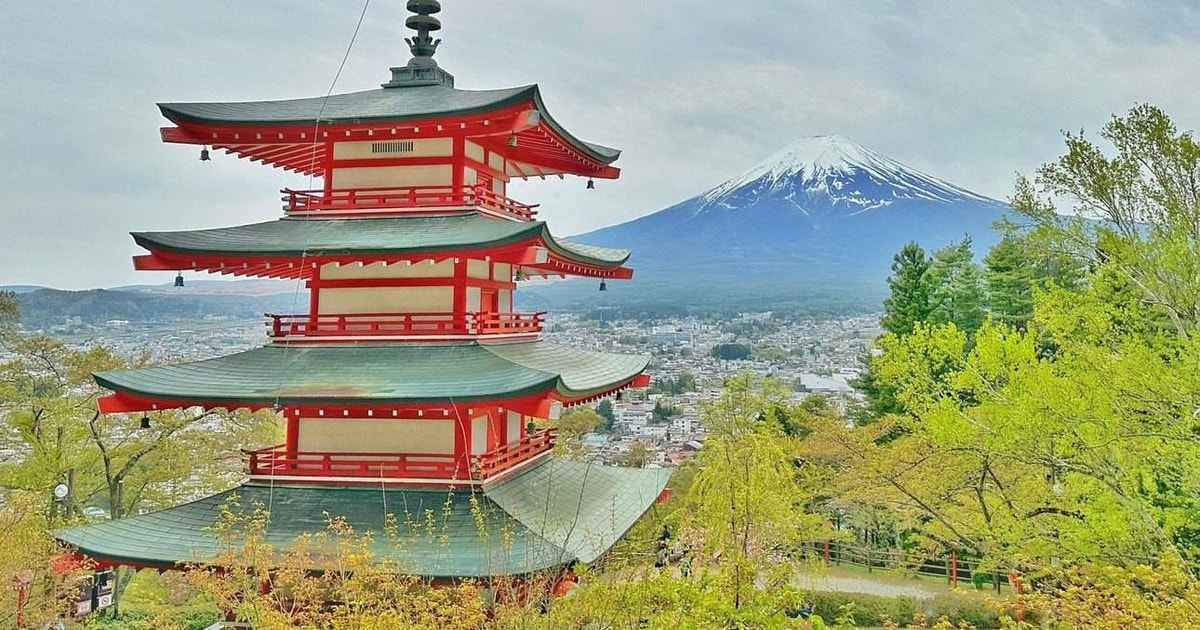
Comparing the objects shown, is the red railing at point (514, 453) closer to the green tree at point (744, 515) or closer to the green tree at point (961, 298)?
the green tree at point (744, 515)

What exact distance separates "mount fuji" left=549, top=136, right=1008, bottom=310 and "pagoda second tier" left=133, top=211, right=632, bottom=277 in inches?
2894

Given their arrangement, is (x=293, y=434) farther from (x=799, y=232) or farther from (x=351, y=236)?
(x=799, y=232)

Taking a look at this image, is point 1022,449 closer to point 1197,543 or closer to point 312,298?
point 1197,543

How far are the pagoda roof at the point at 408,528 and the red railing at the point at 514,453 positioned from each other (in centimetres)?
21

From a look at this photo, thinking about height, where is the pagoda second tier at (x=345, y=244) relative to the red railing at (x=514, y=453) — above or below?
above

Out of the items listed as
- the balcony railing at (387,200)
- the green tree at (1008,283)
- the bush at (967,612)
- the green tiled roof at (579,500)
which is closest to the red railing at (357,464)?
the green tiled roof at (579,500)

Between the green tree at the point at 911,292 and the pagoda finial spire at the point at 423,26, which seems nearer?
the pagoda finial spire at the point at 423,26

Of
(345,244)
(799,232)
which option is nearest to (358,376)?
(345,244)

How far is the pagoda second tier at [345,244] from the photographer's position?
9172 mm

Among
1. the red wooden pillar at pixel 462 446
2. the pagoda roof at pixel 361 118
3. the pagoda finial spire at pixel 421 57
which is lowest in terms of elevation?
the red wooden pillar at pixel 462 446

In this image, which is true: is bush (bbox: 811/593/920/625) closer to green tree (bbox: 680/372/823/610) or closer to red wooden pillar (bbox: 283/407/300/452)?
green tree (bbox: 680/372/823/610)

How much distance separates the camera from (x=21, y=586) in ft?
36.4

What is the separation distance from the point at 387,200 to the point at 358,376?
252cm

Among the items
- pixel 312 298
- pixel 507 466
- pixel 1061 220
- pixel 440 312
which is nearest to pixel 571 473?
pixel 507 466
